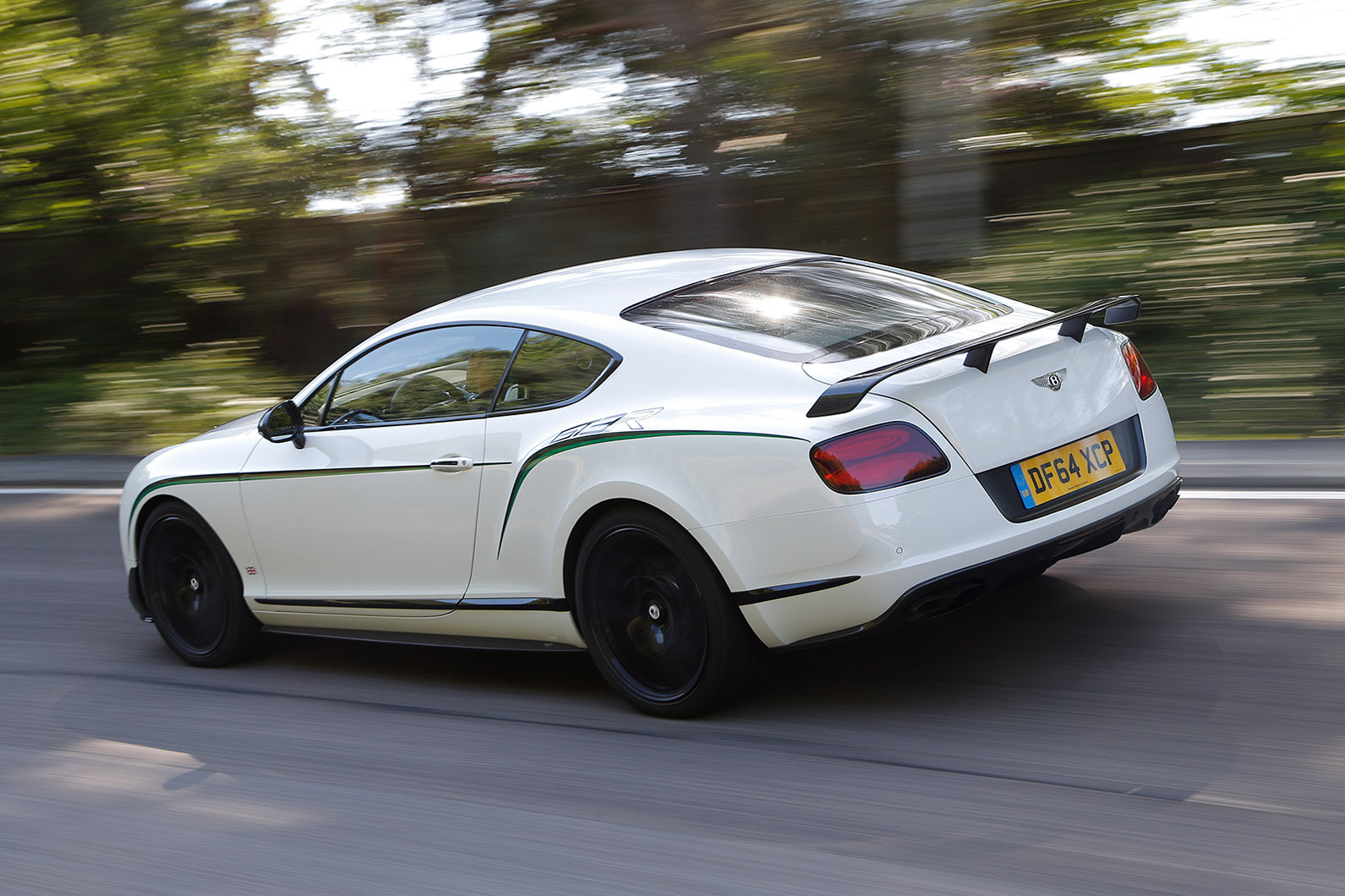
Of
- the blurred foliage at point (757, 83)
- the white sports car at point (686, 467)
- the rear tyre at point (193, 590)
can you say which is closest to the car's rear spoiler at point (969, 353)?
the white sports car at point (686, 467)

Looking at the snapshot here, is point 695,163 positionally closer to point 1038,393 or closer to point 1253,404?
point 1253,404

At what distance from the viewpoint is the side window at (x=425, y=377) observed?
4.54 meters

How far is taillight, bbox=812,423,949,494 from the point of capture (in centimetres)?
362

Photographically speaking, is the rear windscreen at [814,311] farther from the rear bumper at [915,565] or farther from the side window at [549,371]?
the rear bumper at [915,565]

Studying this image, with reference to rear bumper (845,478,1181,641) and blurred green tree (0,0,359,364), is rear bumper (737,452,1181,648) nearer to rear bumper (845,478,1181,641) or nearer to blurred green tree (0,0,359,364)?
rear bumper (845,478,1181,641)

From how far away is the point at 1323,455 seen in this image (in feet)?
21.4

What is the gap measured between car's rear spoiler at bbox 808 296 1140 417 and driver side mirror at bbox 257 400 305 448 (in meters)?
2.24

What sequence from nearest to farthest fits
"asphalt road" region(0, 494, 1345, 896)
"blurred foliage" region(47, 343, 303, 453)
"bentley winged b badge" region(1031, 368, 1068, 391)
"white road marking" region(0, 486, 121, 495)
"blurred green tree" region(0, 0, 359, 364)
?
"asphalt road" region(0, 494, 1345, 896) → "bentley winged b badge" region(1031, 368, 1068, 391) → "white road marking" region(0, 486, 121, 495) → "blurred foliage" region(47, 343, 303, 453) → "blurred green tree" region(0, 0, 359, 364)

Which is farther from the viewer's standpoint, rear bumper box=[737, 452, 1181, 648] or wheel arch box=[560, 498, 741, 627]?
wheel arch box=[560, 498, 741, 627]

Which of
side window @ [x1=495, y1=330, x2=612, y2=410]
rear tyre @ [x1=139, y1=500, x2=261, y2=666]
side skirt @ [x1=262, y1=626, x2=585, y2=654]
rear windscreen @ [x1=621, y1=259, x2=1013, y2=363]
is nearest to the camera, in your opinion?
rear windscreen @ [x1=621, y1=259, x2=1013, y2=363]

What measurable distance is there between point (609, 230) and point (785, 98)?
229 cm

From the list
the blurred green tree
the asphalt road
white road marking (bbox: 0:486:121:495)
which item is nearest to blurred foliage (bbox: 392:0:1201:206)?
the blurred green tree

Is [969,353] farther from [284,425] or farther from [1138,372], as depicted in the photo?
[284,425]

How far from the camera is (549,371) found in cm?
438
